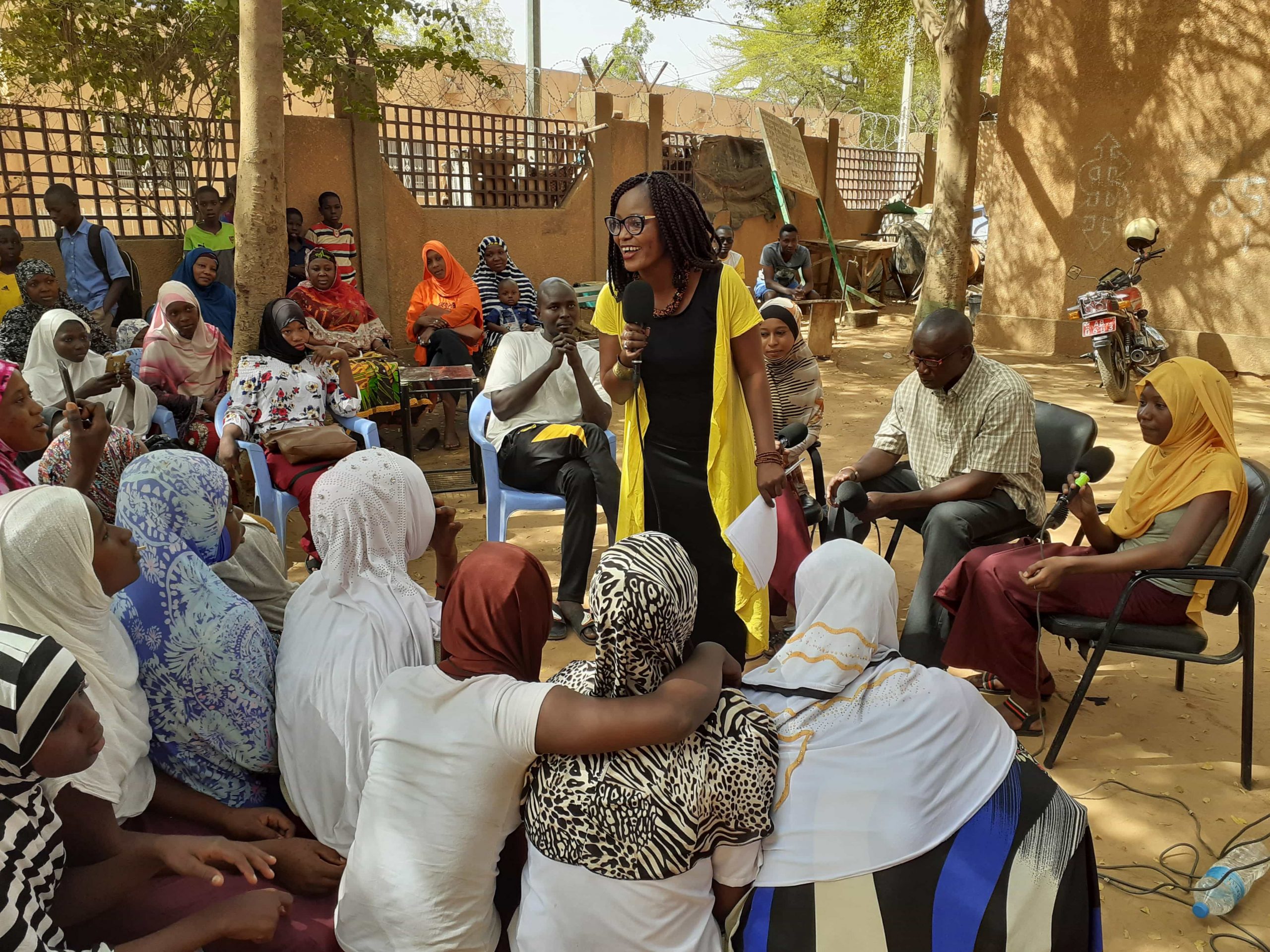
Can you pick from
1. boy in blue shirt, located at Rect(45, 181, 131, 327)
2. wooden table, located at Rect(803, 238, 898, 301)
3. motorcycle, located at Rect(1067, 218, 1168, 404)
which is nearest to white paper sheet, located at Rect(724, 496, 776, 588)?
boy in blue shirt, located at Rect(45, 181, 131, 327)

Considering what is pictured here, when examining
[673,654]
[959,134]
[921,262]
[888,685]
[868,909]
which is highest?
[959,134]

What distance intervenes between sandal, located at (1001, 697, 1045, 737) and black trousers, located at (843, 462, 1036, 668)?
0.33m

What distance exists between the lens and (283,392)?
15.3 feet

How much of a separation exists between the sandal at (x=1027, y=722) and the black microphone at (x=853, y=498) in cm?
91

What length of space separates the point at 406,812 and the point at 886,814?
2.85 feet

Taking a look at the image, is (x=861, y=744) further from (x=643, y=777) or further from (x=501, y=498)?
(x=501, y=498)

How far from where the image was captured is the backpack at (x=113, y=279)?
253 inches

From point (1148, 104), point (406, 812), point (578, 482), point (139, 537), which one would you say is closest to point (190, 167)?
point (578, 482)

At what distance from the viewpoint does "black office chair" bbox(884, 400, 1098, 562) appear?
362 cm

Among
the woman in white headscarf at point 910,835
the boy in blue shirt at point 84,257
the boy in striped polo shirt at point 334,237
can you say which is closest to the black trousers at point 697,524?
the woman in white headscarf at point 910,835

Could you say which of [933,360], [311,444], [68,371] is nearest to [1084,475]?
[933,360]

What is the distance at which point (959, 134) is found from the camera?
9.73m

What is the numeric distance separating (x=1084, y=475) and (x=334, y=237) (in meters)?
6.60

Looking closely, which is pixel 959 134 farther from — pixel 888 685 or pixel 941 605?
pixel 888 685
